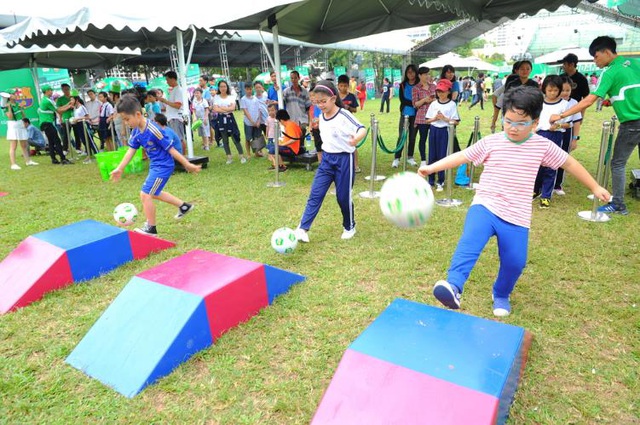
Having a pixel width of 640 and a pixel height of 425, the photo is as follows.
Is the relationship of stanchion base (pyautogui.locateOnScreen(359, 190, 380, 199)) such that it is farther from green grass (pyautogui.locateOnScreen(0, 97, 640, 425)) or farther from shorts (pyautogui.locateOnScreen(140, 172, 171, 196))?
shorts (pyautogui.locateOnScreen(140, 172, 171, 196))

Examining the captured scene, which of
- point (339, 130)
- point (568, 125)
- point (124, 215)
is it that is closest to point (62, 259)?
point (124, 215)

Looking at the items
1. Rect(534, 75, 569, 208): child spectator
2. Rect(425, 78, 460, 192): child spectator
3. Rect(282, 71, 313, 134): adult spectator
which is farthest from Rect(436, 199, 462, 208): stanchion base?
Rect(282, 71, 313, 134): adult spectator

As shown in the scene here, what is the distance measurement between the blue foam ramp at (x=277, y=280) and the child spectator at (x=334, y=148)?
1.15 meters

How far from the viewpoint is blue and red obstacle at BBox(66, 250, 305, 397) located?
3107mm

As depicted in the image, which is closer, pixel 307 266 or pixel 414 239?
pixel 307 266

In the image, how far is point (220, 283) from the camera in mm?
3518

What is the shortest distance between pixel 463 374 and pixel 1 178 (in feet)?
40.2

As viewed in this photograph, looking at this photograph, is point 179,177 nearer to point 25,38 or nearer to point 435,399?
point 25,38

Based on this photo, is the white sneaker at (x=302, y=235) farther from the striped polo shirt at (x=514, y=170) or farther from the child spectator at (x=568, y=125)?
the child spectator at (x=568, y=125)

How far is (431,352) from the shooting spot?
2553mm

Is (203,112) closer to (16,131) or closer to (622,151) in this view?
(16,131)

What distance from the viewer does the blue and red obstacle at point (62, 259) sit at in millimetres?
4316

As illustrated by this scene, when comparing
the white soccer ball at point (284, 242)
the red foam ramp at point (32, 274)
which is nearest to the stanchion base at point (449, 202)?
the white soccer ball at point (284, 242)

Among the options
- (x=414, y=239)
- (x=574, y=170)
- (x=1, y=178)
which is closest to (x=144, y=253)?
(x=414, y=239)
